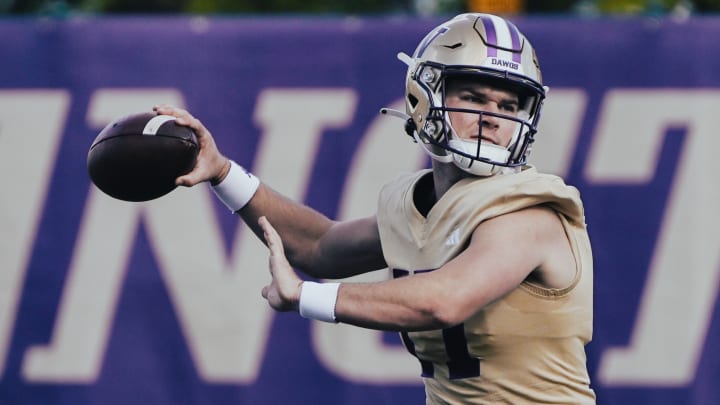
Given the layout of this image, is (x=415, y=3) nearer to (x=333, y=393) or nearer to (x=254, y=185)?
(x=333, y=393)

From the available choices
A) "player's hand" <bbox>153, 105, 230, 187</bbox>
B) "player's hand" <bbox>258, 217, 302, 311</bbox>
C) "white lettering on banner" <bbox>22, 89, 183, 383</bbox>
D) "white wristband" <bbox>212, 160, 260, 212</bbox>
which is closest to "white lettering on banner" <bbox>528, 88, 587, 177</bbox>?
"white lettering on banner" <bbox>22, 89, 183, 383</bbox>

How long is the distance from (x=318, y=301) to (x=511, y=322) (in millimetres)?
511

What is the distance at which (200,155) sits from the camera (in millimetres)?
3598

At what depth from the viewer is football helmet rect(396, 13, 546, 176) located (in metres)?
3.23

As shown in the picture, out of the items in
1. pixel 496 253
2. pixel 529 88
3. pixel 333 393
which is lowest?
pixel 333 393

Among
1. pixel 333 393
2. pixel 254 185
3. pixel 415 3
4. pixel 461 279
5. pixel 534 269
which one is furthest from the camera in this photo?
pixel 415 3

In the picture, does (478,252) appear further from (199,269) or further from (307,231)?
(199,269)

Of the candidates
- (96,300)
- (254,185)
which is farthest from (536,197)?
(96,300)

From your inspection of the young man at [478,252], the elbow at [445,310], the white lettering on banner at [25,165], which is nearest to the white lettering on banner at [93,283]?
the white lettering on banner at [25,165]

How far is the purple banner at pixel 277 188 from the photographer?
17.9ft

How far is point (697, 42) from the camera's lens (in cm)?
551

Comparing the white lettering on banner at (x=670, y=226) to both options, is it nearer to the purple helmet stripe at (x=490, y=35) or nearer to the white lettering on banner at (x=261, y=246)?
the white lettering on banner at (x=261, y=246)

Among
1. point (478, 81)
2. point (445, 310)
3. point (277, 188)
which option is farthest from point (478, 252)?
point (277, 188)

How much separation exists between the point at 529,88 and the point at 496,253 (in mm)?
525
